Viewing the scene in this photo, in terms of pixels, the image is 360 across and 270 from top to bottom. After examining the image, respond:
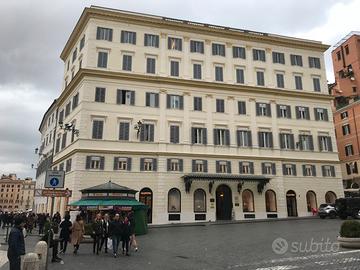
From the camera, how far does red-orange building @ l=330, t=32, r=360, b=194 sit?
54.0 m

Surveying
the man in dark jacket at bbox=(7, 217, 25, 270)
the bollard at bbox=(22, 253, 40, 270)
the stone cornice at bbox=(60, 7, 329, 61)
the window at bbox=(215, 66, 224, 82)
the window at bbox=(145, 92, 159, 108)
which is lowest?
the bollard at bbox=(22, 253, 40, 270)

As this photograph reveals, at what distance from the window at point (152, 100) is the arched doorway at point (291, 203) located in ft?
62.7

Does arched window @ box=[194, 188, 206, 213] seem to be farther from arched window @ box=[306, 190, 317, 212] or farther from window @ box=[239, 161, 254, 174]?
arched window @ box=[306, 190, 317, 212]

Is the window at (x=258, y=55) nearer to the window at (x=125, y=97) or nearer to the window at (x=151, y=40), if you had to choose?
the window at (x=151, y=40)

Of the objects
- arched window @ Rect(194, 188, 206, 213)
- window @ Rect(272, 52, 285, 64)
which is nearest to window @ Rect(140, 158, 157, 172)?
arched window @ Rect(194, 188, 206, 213)

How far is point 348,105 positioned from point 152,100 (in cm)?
3628

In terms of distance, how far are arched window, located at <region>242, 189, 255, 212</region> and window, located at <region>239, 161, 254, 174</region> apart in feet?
7.27

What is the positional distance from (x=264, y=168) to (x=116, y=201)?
20.4 m

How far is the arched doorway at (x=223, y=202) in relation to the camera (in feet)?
125

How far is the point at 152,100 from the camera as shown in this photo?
1511 inches

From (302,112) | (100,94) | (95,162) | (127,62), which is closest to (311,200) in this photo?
(302,112)

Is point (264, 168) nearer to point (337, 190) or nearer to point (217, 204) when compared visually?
point (217, 204)

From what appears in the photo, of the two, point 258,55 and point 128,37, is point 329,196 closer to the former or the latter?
point 258,55

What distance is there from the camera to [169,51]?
132ft
